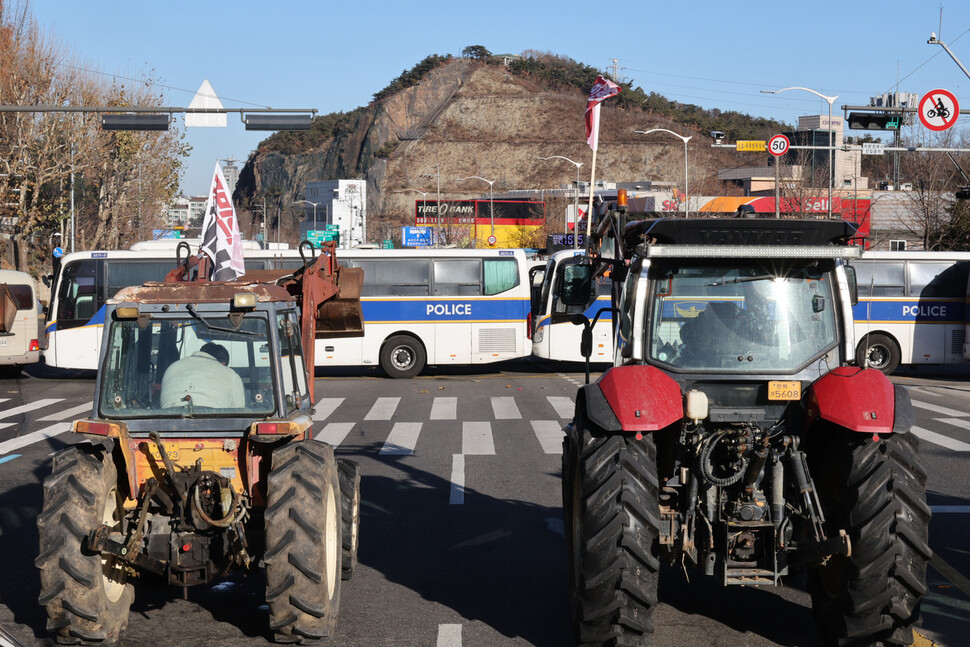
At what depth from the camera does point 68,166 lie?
4175 centimetres

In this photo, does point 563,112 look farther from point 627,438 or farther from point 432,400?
point 627,438

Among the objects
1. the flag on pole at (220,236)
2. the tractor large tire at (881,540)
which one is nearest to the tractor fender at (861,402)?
the tractor large tire at (881,540)

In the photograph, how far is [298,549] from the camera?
18.4 ft

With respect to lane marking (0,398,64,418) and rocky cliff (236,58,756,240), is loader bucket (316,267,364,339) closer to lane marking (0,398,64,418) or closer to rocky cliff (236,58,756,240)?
lane marking (0,398,64,418)

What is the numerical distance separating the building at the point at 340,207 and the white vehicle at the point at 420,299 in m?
83.4

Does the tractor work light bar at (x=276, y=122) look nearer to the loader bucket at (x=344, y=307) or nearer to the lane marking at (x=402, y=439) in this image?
the lane marking at (x=402, y=439)

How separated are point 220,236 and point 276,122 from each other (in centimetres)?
1464

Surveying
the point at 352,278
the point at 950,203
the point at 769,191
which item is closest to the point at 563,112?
the point at 769,191

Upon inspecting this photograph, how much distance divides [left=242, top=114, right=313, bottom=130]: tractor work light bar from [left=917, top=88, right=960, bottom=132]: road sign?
524 inches

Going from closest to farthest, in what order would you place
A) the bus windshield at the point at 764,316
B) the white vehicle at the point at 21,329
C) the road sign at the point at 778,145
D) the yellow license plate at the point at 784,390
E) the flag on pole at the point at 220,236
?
1. the yellow license plate at the point at 784,390
2. the bus windshield at the point at 764,316
3. the flag on pole at the point at 220,236
4. the white vehicle at the point at 21,329
5. the road sign at the point at 778,145

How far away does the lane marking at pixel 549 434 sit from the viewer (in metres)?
13.6

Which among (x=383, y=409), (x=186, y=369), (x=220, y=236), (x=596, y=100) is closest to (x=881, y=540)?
(x=186, y=369)

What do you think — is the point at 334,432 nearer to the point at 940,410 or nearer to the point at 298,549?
the point at 298,549

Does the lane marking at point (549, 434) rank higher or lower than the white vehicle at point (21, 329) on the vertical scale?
lower
